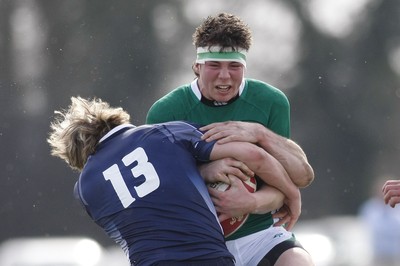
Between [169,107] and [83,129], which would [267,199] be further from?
[83,129]

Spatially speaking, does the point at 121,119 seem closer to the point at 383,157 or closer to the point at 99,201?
the point at 99,201

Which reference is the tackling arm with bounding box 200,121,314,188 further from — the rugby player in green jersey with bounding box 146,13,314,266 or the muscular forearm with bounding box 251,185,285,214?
the muscular forearm with bounding box 251,185,285,214

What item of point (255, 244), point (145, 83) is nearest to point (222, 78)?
point (255, 244)

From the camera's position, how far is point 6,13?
→ 31.6 metres

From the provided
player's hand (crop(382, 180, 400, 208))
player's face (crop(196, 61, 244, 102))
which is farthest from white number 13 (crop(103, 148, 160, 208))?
player's hand (crop(382, 180, 400, 208))

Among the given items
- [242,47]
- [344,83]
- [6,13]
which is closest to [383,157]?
[344,83]

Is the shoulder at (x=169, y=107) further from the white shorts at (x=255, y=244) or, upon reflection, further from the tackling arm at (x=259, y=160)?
the white shorts at (x=255, y=244)

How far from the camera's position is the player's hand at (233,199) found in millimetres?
8242

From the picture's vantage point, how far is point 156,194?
7.97 meters

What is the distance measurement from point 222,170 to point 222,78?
713mm

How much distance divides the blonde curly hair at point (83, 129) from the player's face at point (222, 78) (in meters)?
0.62

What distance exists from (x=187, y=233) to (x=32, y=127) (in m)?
23.2

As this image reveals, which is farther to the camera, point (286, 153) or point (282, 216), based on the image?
point (282, 216)

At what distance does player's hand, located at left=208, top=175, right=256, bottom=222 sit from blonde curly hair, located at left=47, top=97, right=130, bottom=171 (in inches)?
28.9
